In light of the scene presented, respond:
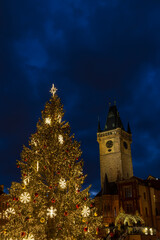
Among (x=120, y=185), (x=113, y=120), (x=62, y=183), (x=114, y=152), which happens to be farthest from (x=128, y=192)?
(x=62, y=183)

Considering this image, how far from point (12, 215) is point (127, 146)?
61.7 meters

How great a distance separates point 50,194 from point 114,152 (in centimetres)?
5508

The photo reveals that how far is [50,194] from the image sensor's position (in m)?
18.3

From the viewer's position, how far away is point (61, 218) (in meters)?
17.7

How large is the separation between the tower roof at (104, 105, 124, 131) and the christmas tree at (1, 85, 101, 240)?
56.0 metres

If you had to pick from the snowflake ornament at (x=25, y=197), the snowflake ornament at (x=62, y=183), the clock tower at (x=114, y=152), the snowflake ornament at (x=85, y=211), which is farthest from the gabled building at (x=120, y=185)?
the snowflake ornament at (x=25, y=197)

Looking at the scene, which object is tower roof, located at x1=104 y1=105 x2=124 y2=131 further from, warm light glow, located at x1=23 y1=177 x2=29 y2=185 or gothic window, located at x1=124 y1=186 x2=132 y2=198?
warm light glow, located at x1=23 y1=177 x2=29 y2=185

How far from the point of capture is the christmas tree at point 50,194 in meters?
17.1

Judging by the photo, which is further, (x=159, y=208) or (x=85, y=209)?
(x=159, y=208)

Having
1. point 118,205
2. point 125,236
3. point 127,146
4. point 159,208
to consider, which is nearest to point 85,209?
point 125,236

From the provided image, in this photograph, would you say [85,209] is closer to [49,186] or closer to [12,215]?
[49,186]

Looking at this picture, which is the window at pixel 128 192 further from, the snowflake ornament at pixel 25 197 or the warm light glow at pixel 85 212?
the snowflake ornament at pixel 25 197

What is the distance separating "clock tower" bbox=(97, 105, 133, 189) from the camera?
7044 centimetres

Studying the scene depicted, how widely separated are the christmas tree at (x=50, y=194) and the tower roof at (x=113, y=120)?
184 feet
